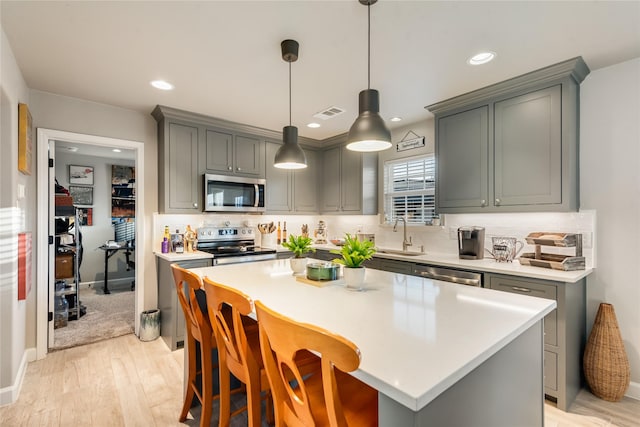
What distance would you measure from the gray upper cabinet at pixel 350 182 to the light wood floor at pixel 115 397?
8.68 feet

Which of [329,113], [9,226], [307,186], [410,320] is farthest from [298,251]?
[307,186]

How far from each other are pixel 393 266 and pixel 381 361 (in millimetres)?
2495

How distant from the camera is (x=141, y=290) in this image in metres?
3.49

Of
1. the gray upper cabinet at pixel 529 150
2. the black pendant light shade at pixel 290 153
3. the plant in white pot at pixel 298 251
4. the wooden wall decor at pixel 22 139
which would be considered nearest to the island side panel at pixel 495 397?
the plant in white pot at pixel 298 251

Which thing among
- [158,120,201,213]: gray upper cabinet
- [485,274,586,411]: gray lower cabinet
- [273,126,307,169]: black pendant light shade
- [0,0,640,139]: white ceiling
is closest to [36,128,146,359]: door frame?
[0,0,640,139]: white ceiling

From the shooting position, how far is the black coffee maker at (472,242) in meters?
2.96

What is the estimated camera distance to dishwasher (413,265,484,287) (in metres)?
2.60

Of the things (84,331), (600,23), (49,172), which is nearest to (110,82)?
(49,172)

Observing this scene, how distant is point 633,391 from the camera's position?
7.64 ft

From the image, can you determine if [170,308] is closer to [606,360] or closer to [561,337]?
[561,337]

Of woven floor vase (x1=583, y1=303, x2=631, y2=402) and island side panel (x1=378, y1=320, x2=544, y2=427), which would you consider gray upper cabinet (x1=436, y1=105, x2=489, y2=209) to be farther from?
island side panel (x1=378, y1=320, x2=544, y2=427)

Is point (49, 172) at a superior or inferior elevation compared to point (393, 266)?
superior

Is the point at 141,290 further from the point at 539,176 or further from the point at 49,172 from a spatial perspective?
the point at 539,176

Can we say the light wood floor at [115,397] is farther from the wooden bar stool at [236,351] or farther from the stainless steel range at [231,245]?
the stainless steel range at [231,245]
